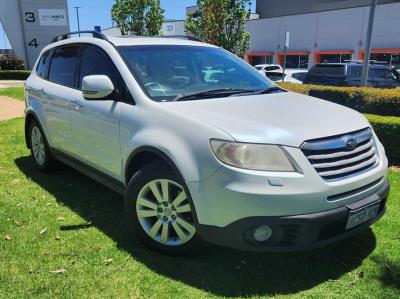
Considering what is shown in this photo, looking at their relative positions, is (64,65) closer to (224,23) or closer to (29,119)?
(29,119)

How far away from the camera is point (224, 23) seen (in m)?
15.8

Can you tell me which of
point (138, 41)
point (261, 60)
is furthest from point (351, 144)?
point (261, 60)

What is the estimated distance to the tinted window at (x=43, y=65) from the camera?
5.48 metres

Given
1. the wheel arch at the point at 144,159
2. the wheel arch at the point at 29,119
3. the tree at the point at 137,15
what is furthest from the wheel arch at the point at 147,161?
the tree at the point at 137,15

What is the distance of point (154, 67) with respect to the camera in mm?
3902

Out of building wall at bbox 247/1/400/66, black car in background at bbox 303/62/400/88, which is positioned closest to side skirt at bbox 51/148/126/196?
Result: black car in background at bbox 303/62/400/88

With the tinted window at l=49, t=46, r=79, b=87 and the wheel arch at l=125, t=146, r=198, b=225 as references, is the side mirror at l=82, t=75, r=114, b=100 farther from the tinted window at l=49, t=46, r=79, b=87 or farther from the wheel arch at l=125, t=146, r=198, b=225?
the tinted window at l=49, t=46, r=79, b=87

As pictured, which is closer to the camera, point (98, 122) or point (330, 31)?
point (98, 122)

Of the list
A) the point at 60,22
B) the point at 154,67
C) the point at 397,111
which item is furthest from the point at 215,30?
the point at 60,22

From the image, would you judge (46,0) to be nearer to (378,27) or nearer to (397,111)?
(378,27)

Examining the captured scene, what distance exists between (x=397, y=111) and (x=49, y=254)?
6509 millimetres

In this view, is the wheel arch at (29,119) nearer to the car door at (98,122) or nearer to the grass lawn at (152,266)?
the car door at (98,122)

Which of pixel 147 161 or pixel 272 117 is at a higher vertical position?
pixel 272 117

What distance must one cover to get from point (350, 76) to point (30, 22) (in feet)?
80.9
